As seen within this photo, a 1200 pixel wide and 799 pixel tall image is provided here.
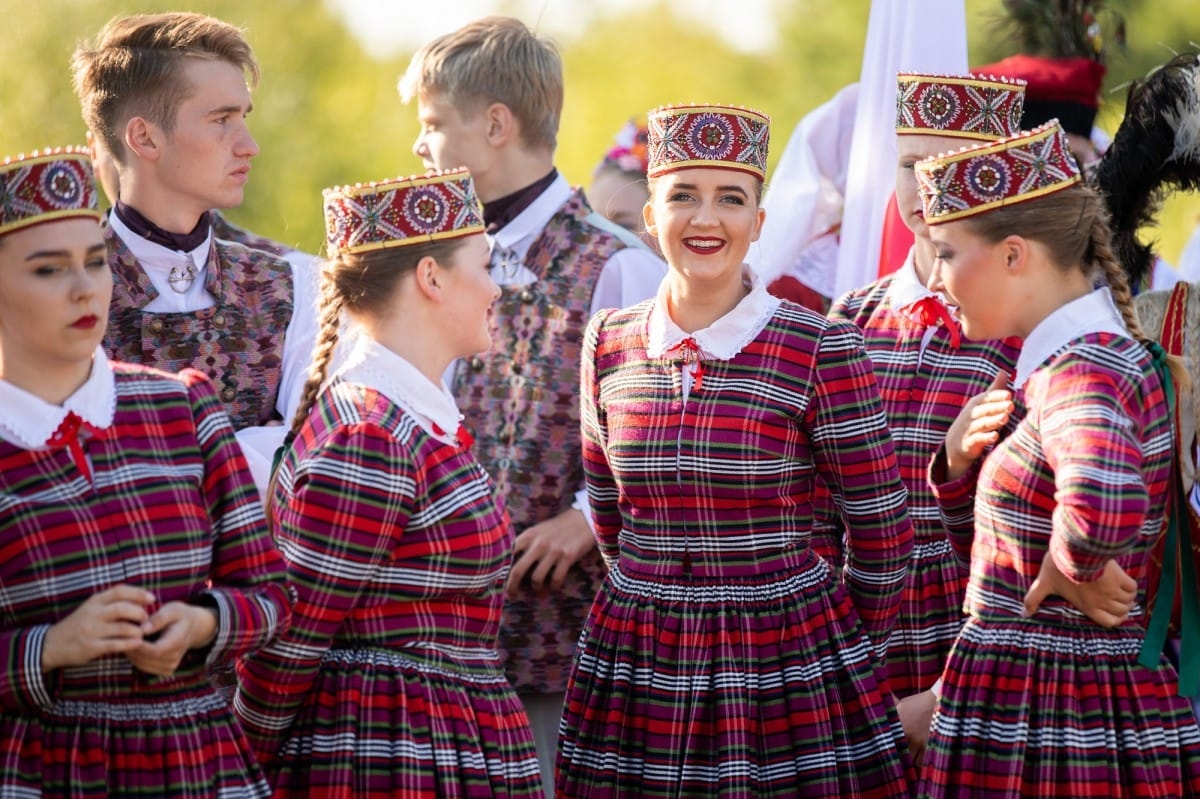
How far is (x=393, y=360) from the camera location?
335 cm

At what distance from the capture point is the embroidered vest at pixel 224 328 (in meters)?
3.98

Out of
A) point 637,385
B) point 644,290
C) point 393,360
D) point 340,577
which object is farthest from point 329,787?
point 644,290

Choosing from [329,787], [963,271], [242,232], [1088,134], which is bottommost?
[329,787]

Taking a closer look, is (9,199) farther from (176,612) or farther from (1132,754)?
(1132,754)

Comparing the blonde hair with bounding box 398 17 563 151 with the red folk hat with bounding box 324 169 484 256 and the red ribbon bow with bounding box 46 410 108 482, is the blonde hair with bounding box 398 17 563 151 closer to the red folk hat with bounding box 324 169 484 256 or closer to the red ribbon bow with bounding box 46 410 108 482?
the red folk hat with bounding box 324 169 484 256

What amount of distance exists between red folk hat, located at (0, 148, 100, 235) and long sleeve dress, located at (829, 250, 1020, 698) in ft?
6.18

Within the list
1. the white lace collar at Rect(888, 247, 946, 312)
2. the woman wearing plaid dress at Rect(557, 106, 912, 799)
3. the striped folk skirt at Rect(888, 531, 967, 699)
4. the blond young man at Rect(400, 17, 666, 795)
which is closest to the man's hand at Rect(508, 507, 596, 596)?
the blond young man at Rect(400, 17, 666, 795)

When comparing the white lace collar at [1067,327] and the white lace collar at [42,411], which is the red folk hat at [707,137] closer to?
the white lace collar at [1067,327]

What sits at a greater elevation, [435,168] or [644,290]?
[435,168]

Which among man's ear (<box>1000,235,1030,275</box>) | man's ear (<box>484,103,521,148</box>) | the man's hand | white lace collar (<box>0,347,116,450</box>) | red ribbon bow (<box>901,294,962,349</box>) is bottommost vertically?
the man's hand

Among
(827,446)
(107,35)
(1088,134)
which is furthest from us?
(1088,134)

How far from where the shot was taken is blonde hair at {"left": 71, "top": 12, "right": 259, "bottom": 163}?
412cm

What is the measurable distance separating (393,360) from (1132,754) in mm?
1567

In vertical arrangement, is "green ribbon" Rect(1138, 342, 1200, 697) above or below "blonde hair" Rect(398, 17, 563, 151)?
below
